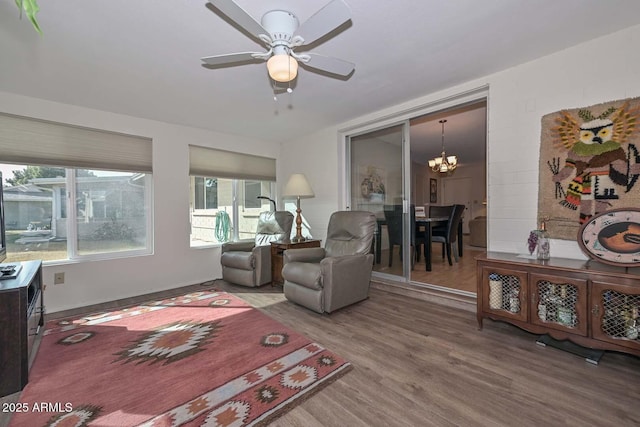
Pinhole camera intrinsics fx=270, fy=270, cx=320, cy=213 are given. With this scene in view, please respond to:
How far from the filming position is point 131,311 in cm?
284

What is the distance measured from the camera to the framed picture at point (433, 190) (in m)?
8.68

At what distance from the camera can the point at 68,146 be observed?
3018 millimetres

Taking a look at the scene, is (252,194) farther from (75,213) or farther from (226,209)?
(75,213)

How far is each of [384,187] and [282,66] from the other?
2.38 metres

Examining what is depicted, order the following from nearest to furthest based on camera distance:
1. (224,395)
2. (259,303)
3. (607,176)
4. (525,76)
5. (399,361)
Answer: (224,395) < (399,361) < (607,176) < (525,76) < (259,303)

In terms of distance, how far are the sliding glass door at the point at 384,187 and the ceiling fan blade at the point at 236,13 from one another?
7.71ft

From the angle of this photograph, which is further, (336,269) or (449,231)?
(449,231)

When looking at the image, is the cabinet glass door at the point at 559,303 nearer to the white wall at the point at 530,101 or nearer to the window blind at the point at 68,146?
the white wall at the point at 530,101

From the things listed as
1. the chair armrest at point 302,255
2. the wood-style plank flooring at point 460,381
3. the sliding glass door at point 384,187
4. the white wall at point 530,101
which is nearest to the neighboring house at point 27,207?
the chair armrest at point 302,255

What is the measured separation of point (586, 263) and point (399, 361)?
5.09 ft

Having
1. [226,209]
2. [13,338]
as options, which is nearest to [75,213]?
[226,209]

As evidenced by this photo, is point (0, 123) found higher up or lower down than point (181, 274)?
higher up

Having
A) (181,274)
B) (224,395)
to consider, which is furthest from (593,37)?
(181,274)

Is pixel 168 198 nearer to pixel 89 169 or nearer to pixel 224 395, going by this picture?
pixel 89 169
